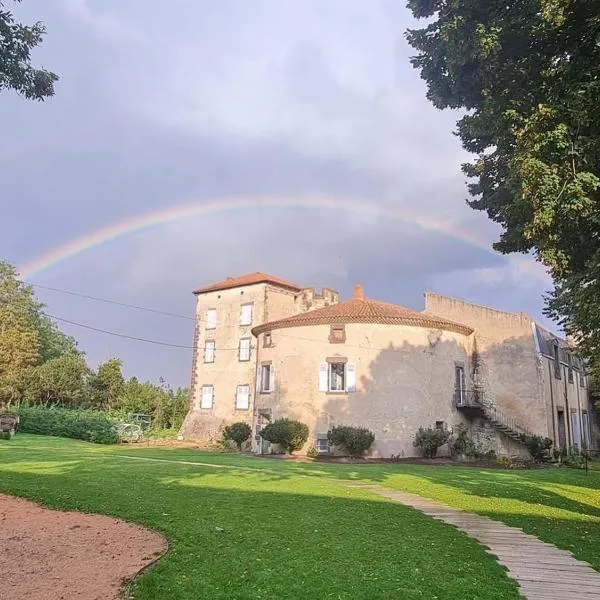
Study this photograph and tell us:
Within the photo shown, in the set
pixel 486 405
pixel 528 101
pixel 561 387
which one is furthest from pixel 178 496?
pixel 561 387

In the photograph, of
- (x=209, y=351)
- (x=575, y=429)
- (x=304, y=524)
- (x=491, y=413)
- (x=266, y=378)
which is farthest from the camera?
(x=209, y=351)

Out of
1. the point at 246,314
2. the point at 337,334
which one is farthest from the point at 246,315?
the point at 337,334

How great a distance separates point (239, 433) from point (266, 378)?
5318 millimetres

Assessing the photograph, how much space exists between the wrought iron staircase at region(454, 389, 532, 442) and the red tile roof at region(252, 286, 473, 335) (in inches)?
142

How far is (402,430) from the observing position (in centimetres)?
2900

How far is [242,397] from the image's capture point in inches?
1561

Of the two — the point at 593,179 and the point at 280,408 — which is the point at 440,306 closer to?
the point at 280,408

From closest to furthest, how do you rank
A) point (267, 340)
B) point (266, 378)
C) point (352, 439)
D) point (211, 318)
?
point (352, 439), point (266, 378), point (267, 340), point (211, 318)

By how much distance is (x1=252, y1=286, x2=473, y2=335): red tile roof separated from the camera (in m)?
30.2

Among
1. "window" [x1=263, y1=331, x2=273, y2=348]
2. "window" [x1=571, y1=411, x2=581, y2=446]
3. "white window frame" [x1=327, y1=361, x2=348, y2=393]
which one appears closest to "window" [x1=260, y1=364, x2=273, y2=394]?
"window" [x1=263, y1=331, x2=273, y2=348]

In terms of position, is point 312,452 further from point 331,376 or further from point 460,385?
point 460,385

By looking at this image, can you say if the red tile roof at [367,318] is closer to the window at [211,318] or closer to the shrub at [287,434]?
the shrub at [287,434]

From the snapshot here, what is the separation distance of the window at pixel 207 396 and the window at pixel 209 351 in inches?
82.7

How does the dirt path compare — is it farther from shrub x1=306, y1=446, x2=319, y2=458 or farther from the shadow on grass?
shrub x1=306, y1=446, x2=319, y2=458
